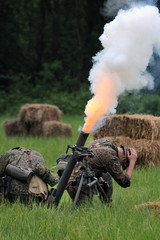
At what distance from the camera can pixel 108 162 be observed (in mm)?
5953

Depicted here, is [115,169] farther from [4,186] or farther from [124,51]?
[124,51]

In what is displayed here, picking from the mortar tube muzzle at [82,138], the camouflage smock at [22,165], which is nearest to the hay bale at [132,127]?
the camouflage smock at [22,165]

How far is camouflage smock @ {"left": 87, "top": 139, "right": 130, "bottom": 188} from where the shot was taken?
596 centimetres

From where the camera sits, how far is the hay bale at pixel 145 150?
9.99 m

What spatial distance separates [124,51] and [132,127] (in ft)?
17.5

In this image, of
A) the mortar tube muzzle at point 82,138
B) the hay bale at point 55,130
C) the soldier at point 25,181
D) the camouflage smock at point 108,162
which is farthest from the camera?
the hay bale at point 55,130

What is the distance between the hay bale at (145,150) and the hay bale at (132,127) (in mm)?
216

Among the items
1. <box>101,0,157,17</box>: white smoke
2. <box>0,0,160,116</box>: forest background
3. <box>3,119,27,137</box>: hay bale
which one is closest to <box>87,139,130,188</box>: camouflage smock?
<box>101,0,157,17</box>: white smoke

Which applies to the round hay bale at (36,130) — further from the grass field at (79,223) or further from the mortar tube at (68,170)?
the mortar tube at (68,170)

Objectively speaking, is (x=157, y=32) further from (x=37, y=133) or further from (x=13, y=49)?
(x=13, y=49)

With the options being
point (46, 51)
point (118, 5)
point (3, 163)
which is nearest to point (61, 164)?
point (3, 163)

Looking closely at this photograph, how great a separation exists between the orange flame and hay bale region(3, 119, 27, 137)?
11.0 metres

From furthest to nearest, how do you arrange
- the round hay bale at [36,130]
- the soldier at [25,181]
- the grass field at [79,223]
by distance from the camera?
the round hay bale at [36,130] → the soldier at [25,181] → the grass field at [79,223]

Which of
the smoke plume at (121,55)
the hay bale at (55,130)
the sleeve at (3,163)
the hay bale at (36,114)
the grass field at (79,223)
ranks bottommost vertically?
the grass field at (79,223)
